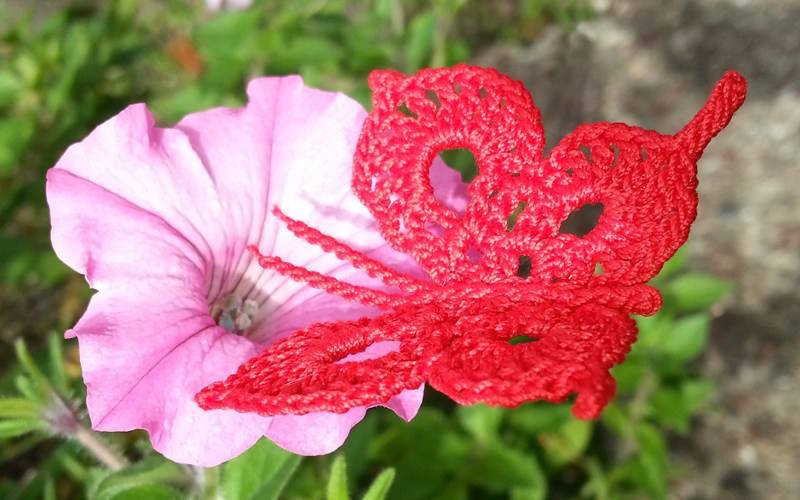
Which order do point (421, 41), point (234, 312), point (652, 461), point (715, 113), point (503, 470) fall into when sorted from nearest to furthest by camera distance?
point (715, 113) < point (234, 312) < point (503, 470) < point (652, 461) < point (421, 41)

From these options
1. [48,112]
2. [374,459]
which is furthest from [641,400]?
[48,112]

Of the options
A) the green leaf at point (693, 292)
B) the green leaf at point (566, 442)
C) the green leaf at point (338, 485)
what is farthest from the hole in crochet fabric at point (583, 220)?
the green leaf at point (338, 485)

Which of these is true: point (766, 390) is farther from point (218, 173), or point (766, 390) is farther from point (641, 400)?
point (218, 173)

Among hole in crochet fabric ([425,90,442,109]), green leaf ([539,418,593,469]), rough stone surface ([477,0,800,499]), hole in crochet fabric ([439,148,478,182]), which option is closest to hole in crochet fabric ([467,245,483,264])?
hole in crochet fabric ([425,90,442,109])

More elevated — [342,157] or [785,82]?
Answer: [785,82]

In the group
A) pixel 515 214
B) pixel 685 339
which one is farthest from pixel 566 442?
pixel 515 214

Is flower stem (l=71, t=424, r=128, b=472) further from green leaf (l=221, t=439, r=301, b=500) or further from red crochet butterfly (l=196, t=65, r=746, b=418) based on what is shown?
red crochet butterfly (l=196, t=65, r=746, b=418)

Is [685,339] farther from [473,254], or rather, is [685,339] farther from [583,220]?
[473,254]
